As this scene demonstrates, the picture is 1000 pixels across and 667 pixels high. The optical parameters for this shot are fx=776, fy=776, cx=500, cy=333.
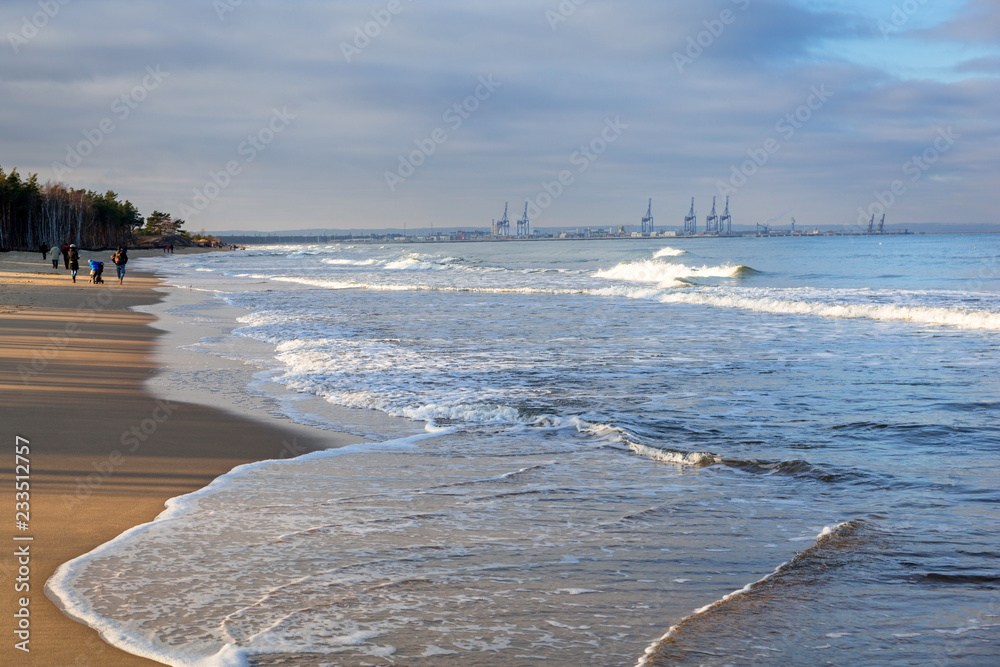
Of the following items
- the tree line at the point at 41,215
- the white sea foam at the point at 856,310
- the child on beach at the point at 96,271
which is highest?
the tree line at the point at 41,215

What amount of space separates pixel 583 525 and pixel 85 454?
455cm

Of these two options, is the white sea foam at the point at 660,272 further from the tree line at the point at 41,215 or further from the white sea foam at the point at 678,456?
the tree line at the point at 41,215

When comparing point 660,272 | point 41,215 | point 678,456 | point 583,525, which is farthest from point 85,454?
point 41,215

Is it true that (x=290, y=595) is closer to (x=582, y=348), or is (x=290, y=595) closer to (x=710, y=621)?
(x=710, y=621)

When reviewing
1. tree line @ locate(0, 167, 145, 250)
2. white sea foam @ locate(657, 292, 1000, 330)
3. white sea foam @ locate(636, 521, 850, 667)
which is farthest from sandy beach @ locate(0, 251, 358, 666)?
tree line @ locate(0, 167, 145, 250)

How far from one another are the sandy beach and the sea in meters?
0.20

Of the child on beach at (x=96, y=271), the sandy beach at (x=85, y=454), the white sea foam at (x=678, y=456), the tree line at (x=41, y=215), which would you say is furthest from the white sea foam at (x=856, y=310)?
the tree line at (x=41, y=215)

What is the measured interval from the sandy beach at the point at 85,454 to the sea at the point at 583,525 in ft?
0.64

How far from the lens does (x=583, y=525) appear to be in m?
5.37

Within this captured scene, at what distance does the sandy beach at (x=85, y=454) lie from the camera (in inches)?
148

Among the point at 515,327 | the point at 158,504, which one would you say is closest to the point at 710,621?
the point at 158,504

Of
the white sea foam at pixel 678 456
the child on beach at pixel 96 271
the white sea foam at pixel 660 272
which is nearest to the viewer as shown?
the white sea foam at pixel 678 456

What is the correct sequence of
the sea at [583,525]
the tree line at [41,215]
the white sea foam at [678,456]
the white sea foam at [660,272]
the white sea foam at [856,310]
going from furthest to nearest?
the tree line at [41,215] → the white sea foam at [660,272] → the white sea foam at [856,310] → the white sea foam at [678,456] → the sea at [583,525]

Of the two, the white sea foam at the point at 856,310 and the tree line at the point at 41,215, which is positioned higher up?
the tree line at the point at 41,215
